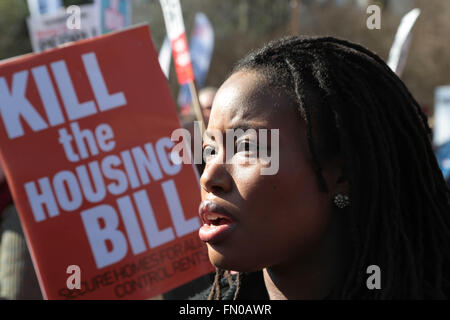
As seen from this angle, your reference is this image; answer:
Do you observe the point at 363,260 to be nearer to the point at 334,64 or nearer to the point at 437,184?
the point at 437,184

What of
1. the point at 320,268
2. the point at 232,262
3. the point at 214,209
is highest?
the point at 214,209

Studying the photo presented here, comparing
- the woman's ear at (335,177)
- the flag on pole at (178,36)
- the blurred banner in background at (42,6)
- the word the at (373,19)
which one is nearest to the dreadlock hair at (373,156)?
the woman's ear at (335,177)

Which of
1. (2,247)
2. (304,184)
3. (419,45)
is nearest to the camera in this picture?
(304,184)

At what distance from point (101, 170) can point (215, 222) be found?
958mm

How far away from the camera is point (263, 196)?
1.73 m

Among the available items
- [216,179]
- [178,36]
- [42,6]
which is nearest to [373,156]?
[216,179]

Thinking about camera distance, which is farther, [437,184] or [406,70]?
[406,70]

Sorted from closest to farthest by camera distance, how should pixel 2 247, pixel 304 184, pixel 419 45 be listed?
pixel 304 184 < pixel 2 247 < pixel 419 45

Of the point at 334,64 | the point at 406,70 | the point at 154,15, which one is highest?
the point at 334,64

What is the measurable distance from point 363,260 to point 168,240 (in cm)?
107

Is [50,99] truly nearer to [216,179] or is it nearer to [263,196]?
[216,179]

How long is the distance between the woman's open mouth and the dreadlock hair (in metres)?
0.27

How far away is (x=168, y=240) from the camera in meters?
2.67
